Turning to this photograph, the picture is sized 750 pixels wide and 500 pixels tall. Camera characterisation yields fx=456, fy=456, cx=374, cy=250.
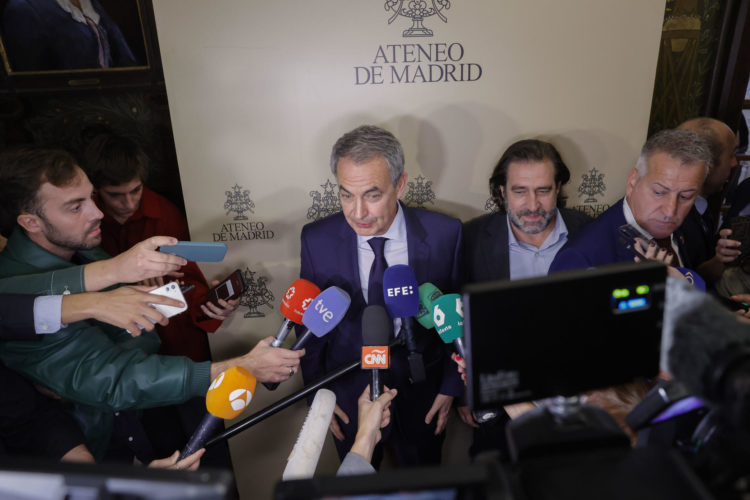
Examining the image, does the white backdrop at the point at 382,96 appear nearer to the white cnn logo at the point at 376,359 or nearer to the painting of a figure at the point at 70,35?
the painting of a figure at the point at 70,35

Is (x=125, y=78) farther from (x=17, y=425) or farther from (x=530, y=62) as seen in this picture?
(x=530, y=62)

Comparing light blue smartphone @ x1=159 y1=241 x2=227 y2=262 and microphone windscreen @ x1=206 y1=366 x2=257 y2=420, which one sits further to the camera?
light blue smartphone @ x1=159 y1=241 x2=227 y2=262

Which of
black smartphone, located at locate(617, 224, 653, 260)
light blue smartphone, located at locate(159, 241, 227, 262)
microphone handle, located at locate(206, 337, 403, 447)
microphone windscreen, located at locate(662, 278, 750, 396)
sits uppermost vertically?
microphone windscreen, located at locate(662, 278, 750, 396)

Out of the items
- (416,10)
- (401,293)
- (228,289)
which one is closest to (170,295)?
(228,289)

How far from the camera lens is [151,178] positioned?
291 cm

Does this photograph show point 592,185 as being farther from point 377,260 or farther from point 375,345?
point 375,345

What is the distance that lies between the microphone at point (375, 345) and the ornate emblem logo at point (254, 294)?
1115 mm

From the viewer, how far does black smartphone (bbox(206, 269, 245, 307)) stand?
7.63 feet

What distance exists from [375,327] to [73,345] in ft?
3.64

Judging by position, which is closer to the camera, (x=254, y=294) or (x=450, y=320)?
(x=450, y=320)

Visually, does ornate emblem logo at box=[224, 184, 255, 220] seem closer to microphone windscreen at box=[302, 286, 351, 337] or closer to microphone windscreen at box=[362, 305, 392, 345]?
microphone windscreen at box=[302, 286, 351, 337]

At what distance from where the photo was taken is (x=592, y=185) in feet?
8.31

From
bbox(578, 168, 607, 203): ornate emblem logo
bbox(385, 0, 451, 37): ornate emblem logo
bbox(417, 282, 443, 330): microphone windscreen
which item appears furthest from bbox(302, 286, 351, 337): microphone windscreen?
bbox(578, 168, 607, 203): ornate emblem logo

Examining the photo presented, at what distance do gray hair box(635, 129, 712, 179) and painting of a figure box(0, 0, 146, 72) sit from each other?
2.76m
